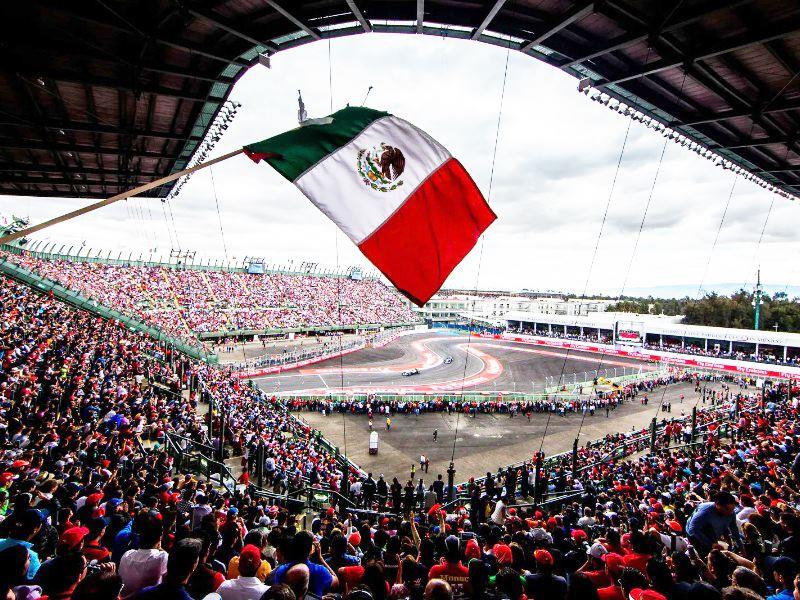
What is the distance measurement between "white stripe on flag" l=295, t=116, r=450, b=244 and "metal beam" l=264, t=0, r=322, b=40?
3.21 metres

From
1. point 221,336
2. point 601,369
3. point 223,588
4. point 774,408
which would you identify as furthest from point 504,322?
point 223,588

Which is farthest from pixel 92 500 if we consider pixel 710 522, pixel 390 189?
pixel 710 522

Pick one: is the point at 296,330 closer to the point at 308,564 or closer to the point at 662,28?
the point at 662,28

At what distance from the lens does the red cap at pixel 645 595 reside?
2.92 metres

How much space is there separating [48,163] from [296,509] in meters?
16.0

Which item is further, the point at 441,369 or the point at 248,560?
the point at 441,369

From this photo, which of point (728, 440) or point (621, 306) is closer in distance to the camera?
point (728, 440)

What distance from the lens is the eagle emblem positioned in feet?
17.6

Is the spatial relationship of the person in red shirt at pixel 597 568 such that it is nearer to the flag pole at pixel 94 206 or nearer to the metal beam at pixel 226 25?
the flag pole at pixel 94 206

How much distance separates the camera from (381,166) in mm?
5488

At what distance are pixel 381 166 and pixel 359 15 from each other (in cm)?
370

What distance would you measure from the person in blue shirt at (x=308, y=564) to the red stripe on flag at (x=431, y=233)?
305 cm

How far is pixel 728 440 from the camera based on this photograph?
15.9 metres

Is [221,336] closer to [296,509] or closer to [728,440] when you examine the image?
[296,509]
